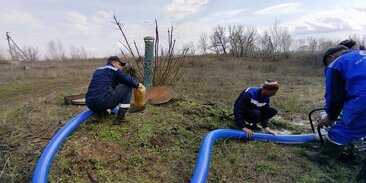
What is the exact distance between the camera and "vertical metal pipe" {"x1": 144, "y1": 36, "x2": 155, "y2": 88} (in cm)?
589

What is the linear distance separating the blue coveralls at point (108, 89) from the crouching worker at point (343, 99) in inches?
94.4

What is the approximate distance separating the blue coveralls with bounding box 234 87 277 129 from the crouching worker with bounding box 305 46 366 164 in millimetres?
861

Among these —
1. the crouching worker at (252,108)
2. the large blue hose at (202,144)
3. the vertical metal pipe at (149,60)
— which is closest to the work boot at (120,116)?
the large blue hose at (202,144)

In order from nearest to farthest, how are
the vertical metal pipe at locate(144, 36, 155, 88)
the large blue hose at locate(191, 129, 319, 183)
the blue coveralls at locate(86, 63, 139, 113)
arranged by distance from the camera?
the large blue hose at locate(191, 129, 319, 183), the blue coveralls at locate(86, 63, 139, 113), the vertical metal pipe at locate(144, 36, 155, 88)

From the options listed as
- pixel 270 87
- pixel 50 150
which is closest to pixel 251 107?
pixel 270 87

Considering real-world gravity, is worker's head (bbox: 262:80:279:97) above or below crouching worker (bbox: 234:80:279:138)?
above

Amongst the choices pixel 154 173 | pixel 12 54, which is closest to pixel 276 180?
pixel 154 173

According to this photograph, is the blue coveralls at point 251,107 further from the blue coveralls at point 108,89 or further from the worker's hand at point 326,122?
the blue coveralls at point 108,89

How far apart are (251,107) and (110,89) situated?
1.96 m

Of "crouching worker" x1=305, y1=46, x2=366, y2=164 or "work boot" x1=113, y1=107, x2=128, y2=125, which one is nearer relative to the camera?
"crouching worker" x1=305, y1=46, x2=366, y2=164

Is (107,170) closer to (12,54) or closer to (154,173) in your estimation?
(154,173)

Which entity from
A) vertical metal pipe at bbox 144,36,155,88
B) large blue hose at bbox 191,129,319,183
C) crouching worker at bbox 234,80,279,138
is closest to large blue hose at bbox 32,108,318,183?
large blue hose at bbox 191,129,319,183

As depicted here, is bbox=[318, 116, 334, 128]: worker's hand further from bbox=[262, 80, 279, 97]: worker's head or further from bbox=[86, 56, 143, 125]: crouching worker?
bbox=[86, 56, 143, 125]: crouching worker

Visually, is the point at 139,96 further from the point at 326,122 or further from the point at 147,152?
the point at 326,122
